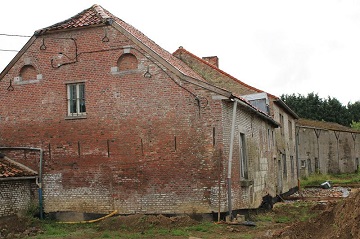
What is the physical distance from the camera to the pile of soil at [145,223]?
14.4m

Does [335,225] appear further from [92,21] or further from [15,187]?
[92,21]

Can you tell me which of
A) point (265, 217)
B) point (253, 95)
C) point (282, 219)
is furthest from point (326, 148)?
point (282, 219)

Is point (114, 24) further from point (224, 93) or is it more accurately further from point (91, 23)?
point (224, 93)

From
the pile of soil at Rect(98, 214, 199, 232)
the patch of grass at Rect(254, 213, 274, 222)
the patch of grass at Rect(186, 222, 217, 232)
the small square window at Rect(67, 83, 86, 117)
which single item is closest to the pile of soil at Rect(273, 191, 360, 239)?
the patch of grass at Rect(186, 222, 217, 232)

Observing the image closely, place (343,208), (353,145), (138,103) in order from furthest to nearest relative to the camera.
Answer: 1. (353,145)
2. (138,103)
3. (343,208)

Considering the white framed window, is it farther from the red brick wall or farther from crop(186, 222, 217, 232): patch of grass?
crop(186, 222, 217, 232): patch of grass

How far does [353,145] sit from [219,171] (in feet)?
135

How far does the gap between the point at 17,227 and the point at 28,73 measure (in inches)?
244

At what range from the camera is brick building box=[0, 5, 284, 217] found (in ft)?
50.5

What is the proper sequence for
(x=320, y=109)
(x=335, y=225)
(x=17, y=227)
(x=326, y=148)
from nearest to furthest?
(x=335, y=225) < (x=17, y=227) < (x=326, y=148) < (x=320, y=109)

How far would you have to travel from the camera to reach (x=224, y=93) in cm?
1520

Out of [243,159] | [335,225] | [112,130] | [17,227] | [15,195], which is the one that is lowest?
Answer: [17,227]

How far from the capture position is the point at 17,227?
14.9 metres

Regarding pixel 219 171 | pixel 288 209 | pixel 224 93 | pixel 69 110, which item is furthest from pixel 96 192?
pixel 288 209
